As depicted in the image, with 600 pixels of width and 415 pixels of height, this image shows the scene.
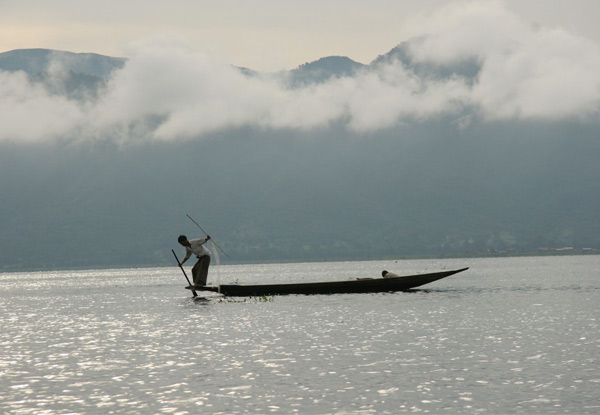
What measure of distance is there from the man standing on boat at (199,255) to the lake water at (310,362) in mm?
3986

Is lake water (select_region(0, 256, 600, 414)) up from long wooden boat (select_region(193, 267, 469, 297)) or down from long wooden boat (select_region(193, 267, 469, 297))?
down

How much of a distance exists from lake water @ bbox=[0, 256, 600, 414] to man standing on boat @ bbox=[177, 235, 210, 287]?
399 cm

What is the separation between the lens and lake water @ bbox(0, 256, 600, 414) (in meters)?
24.4

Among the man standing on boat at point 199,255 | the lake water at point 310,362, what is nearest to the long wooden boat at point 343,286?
the man standing on boat at point 199,255

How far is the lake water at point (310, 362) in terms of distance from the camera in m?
24.4

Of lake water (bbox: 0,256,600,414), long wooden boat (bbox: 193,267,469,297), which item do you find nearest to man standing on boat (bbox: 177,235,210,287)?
long wooden boat (bbox: 193,267,469,297)

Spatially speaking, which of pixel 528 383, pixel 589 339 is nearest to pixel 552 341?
pixel 589 339

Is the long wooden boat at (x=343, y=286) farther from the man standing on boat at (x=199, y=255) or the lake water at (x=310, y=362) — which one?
the lake water at (x=310, y=362)

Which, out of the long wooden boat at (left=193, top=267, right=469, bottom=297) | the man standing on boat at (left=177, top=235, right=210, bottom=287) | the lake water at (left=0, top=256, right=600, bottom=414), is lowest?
the lake water at (left=0, top=256, right=600, bottom=414)

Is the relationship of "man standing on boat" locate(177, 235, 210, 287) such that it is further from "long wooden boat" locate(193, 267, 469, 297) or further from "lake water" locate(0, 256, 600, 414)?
"lake water" locate(0, 256, 600, 414)

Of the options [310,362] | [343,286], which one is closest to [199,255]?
[343,286]

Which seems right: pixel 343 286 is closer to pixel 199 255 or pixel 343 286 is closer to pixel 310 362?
pixel 199 255

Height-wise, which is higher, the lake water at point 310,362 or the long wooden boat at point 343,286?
the long wooden boat at point 343,286

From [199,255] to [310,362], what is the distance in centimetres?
2901
